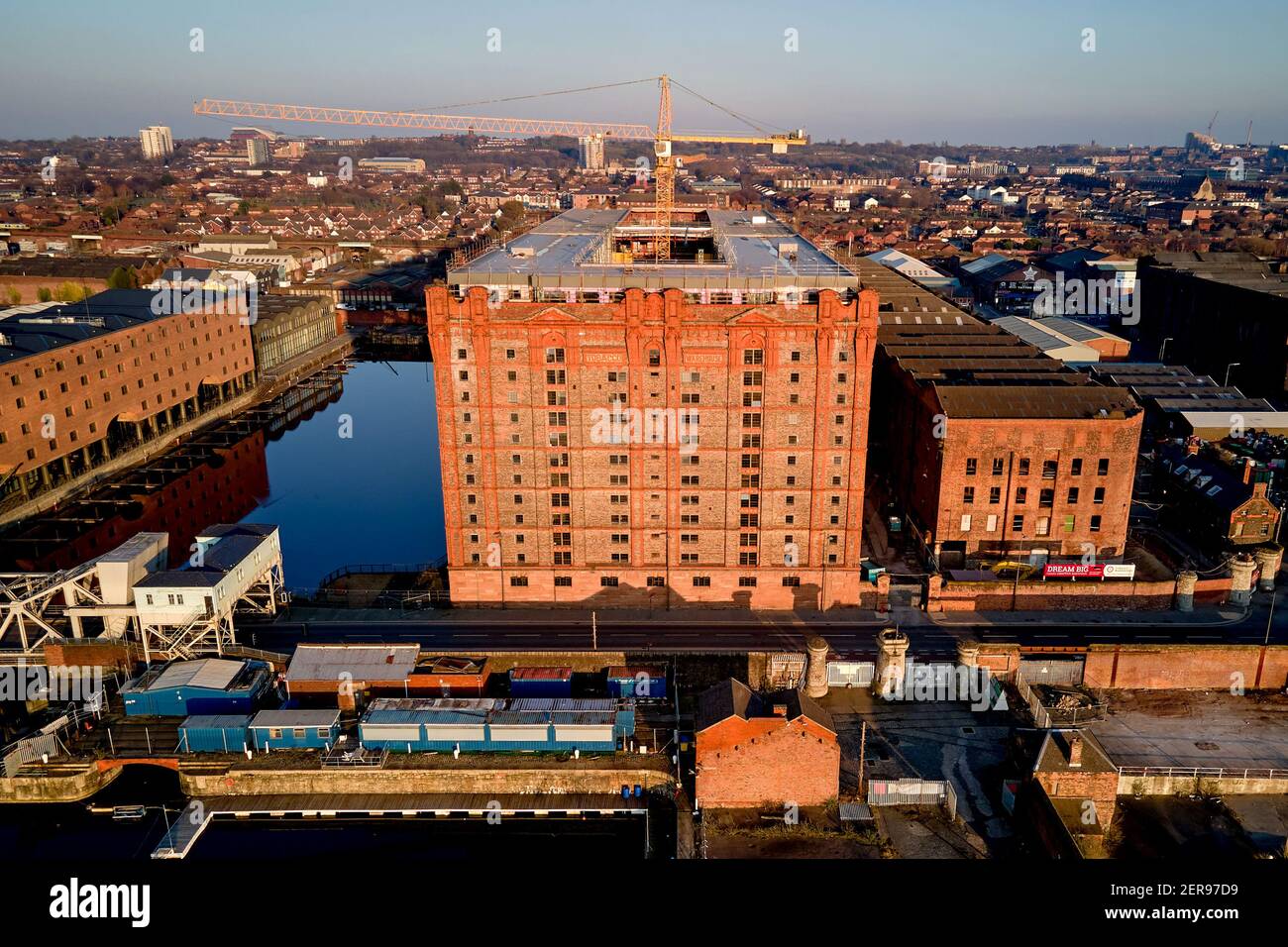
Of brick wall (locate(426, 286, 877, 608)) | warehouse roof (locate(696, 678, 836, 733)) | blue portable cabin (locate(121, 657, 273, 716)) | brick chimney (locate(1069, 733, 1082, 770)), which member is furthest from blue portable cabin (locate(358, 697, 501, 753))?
brick chimney (locate(1069, 733, 1082, 770))

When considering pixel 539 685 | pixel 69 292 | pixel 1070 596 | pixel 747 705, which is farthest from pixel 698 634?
pixel 69 292

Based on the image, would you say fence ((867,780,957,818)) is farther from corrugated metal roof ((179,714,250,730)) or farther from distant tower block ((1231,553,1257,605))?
distant tower block ((1231,553,1257,605))

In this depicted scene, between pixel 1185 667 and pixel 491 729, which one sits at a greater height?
pixel 1185 667

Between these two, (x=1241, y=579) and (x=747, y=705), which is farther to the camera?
(x=1241, y=579)

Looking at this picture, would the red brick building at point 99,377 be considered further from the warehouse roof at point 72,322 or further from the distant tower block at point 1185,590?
the distant tower block at point 1185,590

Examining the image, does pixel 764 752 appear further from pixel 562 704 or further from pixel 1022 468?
pixel 1022 468
